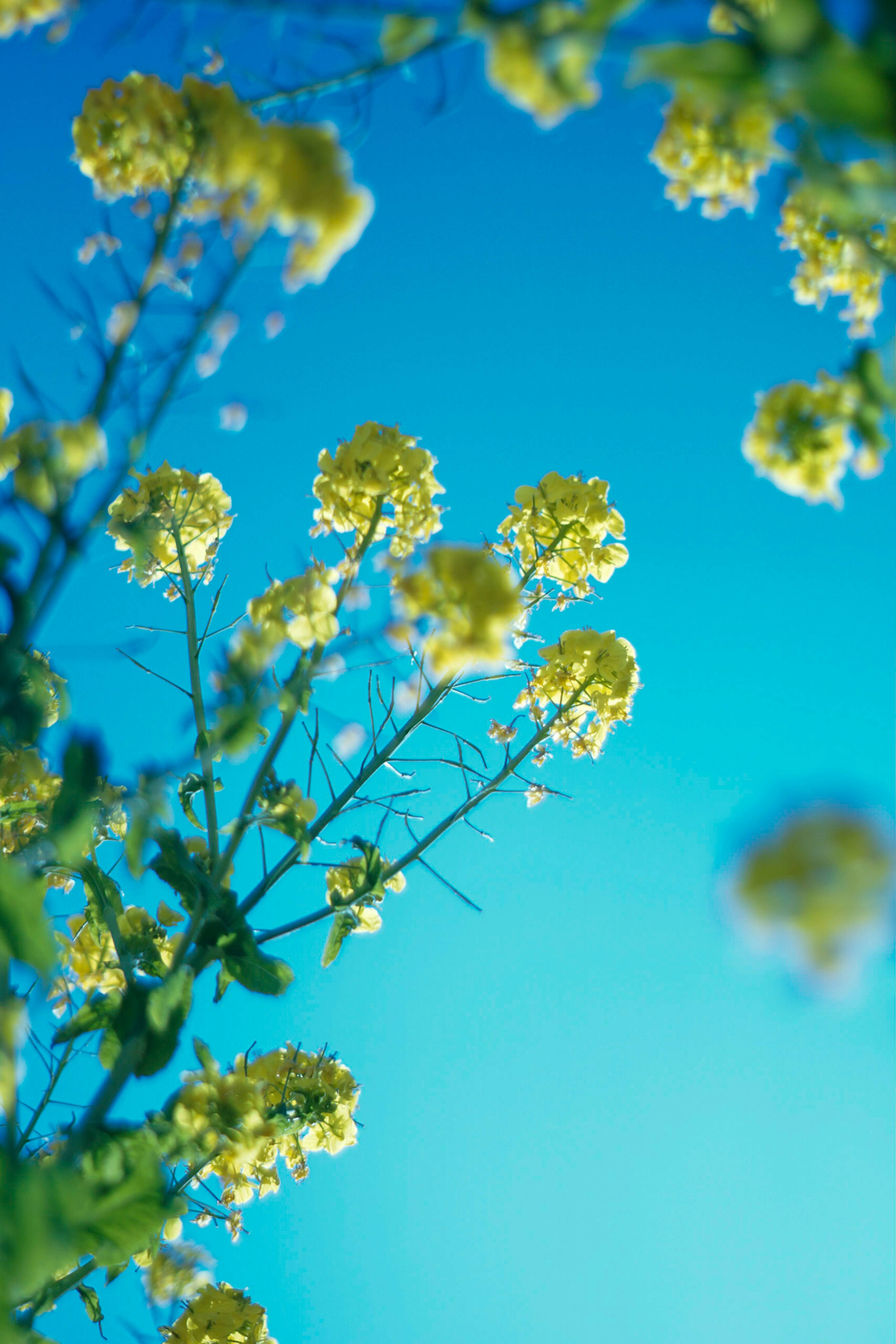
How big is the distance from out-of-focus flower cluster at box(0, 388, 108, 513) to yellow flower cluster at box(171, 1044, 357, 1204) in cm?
86

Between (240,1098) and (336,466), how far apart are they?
1102 mm

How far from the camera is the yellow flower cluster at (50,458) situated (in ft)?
3.31

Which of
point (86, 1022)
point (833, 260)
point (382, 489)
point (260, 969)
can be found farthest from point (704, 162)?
point (86, 1022)

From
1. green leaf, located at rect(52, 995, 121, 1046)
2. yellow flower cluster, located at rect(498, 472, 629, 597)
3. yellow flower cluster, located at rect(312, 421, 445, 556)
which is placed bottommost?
green leaf, located at rect(52, 995, 121, 1046)

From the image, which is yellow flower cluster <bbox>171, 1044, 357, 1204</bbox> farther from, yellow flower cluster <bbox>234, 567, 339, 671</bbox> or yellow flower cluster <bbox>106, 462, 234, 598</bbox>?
yellow flower cluster <bbox>106, 462, 234, 598</bbox>

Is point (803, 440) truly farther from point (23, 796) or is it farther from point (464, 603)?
point (23, 796)

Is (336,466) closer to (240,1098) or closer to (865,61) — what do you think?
(240,1098)

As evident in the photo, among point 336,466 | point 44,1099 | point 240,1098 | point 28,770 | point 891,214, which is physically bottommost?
point 44,1099

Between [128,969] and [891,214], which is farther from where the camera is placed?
[128,969]

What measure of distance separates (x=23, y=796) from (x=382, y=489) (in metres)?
1.10

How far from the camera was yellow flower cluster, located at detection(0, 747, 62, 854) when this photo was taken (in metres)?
1.76

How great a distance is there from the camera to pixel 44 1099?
5.54ft

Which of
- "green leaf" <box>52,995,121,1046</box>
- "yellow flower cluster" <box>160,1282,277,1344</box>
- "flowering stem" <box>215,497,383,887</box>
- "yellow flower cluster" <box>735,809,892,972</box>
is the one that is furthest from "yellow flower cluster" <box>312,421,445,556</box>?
"yellow flower cluster" <box>160,1282,277,1344</box>

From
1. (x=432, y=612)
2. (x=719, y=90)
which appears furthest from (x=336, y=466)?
(x=719, y=90)
